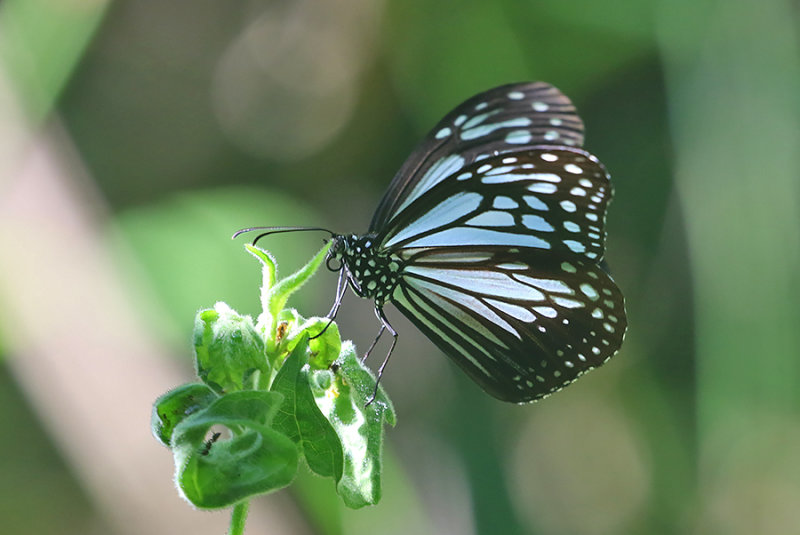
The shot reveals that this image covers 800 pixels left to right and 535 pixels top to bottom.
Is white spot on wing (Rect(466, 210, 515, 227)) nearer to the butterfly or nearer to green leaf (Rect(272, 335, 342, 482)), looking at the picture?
the butterfly

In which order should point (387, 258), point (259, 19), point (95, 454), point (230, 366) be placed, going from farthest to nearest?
point (259, 19)
point (95, 454)
point (387, 258)
point (230, 366)

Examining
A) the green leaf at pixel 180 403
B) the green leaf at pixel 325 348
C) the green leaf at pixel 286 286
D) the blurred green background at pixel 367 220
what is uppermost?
the green leaf at pixel 286 286

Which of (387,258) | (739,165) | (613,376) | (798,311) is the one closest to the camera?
(387,258)

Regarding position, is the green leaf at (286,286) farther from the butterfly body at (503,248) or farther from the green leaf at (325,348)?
the butterfly body at (503,248)

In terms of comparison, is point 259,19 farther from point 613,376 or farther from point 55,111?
point 613,376

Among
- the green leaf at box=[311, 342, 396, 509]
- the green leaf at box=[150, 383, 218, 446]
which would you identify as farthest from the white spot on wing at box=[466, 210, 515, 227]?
the green leaf at box=[150, 383, 218, 446]

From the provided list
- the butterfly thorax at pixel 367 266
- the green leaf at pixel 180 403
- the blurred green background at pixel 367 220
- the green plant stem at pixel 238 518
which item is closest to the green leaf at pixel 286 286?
the green leaf at pixel 180 403

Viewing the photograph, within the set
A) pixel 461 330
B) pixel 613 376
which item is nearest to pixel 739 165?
pixel 613 376

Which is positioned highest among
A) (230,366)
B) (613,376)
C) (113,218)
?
(230,366)
